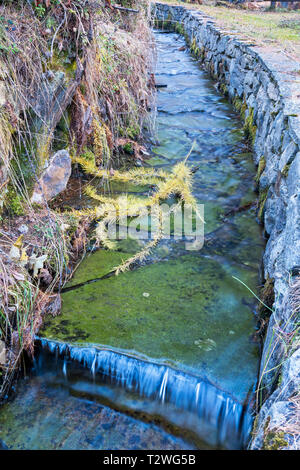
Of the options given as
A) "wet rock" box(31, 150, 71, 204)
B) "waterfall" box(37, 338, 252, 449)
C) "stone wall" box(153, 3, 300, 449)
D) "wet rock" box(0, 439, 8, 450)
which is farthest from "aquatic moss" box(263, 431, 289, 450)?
"wet rock" box(31, 150, 71, 204)

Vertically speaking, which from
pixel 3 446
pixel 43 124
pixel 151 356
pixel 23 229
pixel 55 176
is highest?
pixel 43 124

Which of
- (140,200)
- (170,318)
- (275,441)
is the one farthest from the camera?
(140,200)

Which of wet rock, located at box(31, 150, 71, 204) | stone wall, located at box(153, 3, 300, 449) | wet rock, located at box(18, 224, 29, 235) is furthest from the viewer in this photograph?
wet rock, located at box(31, 150, 71, 204)

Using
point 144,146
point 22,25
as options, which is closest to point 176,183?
point 144,146

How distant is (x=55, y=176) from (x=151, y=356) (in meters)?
1.75

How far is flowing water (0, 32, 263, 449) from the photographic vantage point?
1990mm

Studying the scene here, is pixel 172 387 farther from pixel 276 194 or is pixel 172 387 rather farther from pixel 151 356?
pixel 276 194

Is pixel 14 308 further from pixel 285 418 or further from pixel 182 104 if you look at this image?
pixel 182 104

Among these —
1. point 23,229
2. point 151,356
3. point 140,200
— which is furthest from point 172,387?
point 140,200

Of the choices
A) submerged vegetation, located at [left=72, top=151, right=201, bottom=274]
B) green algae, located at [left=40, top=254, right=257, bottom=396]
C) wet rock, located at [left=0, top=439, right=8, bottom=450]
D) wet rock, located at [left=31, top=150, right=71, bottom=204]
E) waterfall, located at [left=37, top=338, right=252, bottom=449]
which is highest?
wet rock, located at [left=31, top=150, right=71, bottom=204]

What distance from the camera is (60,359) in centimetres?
229

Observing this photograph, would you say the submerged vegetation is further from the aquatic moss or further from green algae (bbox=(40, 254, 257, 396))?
the aquatic moss

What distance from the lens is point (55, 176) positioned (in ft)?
10.8
